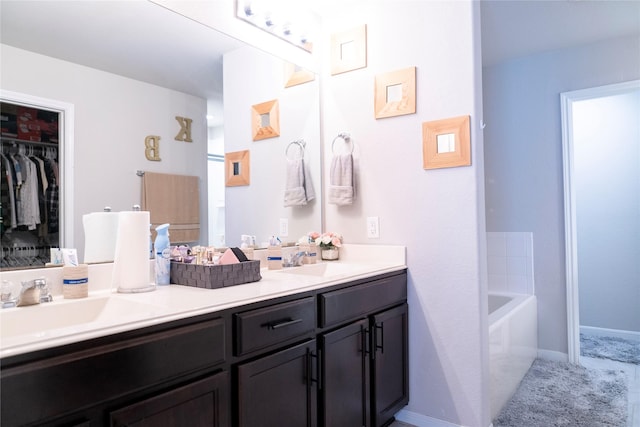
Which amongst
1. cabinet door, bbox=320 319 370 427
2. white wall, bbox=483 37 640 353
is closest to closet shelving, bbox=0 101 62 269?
cabinet door, bbox=320 319 370 427

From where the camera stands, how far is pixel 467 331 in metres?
1.96

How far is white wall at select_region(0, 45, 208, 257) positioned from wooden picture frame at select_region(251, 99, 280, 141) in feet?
1.59

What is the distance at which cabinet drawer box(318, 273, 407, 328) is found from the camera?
1582mm

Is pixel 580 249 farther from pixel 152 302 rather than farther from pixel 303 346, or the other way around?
pixel 152 302

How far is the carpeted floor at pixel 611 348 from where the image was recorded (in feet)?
10.2

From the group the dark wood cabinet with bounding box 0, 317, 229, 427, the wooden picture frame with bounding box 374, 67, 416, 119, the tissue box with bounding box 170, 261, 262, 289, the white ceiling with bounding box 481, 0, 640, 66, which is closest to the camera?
the dark wood cabinet with bounding box 0, 317, 229, 427

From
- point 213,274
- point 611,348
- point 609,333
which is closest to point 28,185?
point 213,274

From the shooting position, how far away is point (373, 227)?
227 cm

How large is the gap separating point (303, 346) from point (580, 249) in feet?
11.0

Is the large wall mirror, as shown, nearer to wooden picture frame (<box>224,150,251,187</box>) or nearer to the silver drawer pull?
wooden picture frame (<box>224,150,251,187</box>)

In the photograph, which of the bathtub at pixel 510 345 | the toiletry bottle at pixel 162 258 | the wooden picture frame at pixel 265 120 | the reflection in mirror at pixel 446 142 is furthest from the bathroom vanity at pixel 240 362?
the wooden picture frame at pixel 265 120

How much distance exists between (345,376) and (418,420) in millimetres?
708

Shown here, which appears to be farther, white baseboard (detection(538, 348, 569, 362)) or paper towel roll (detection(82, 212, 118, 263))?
white baseboard (detection(538, 348, 569, 362))

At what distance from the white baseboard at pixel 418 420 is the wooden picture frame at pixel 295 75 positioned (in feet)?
6.28
